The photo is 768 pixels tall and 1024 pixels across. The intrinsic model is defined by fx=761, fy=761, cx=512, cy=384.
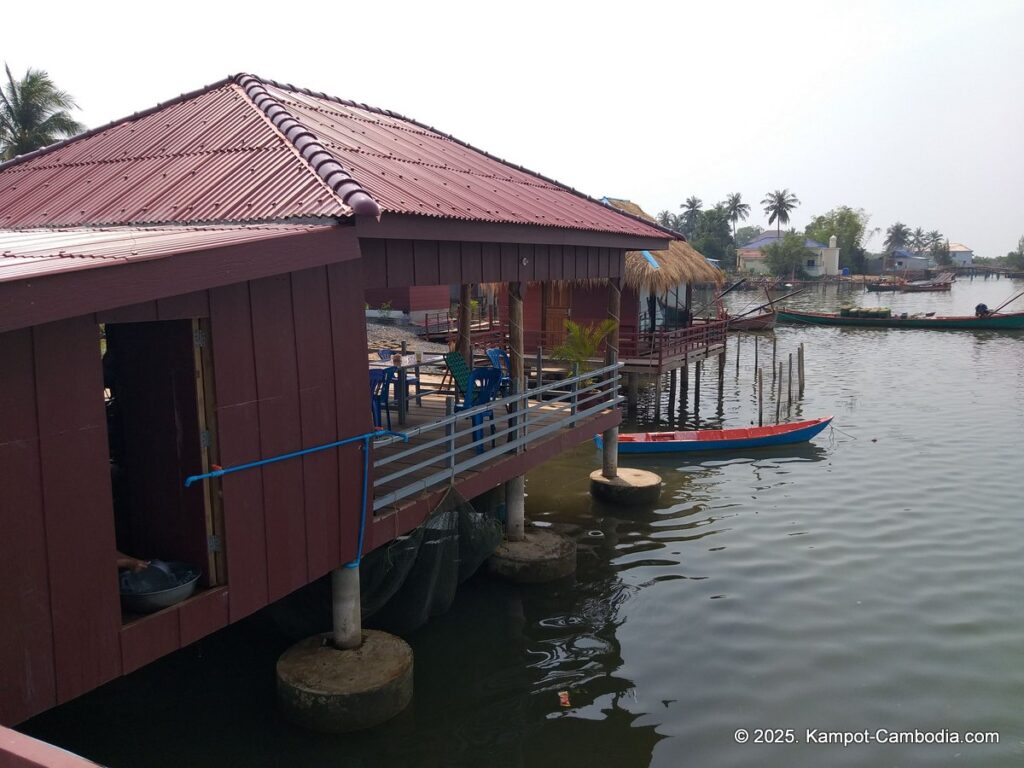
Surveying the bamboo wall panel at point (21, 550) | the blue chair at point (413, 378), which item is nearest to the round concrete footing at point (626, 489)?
the blue chair at point (413, 378)

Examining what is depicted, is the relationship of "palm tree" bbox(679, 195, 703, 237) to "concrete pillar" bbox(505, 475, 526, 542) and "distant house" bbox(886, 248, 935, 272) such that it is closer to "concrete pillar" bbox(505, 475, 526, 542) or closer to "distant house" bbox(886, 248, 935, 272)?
"distant house" bbox(886, 248, 935, 272)

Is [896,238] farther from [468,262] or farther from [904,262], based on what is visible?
[468,262]

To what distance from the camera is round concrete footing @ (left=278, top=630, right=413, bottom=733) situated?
6.90 meters

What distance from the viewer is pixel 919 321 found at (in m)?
48.5

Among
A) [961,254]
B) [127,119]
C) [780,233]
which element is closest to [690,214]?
[780,233]

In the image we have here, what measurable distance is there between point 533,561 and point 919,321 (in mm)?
46234

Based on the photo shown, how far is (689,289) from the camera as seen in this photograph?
26047 millimetres

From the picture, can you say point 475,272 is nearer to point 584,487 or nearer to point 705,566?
point 705,566

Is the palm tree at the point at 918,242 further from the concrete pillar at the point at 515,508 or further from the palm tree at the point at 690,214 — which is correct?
the concrete pillar at the point at 515,508

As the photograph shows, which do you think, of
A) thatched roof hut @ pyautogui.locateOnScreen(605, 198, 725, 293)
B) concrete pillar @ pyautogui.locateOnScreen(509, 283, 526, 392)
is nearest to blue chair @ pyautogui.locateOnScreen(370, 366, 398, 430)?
concrete pillar @ pyautogui.locateOnScreen(509, 283, 526, 392)

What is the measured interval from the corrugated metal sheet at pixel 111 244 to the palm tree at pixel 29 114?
28.2m

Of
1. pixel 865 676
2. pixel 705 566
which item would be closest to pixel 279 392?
pixel 865 676

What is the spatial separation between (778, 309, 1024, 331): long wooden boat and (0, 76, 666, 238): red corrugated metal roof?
44.1m

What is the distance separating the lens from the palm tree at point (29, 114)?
1155 inches
